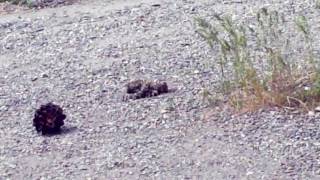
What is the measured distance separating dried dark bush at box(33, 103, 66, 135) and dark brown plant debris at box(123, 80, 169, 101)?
607mm

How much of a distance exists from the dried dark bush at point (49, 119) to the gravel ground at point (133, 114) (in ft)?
0.18

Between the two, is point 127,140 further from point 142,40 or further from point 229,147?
point 142,40

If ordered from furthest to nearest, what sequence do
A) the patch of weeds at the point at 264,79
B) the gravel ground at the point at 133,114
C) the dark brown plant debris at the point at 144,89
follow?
the dark brown plant debris at the point at 144,89 → the patch of weeds at the point at 264,79 → the gravel ground at the point at 133,114

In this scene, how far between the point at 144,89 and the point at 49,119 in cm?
74

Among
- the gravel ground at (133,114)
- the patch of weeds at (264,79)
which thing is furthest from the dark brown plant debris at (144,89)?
the patch of weeds at (264,79)

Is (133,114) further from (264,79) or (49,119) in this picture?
(264,79)

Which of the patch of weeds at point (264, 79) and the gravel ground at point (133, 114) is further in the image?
the patch of weeds at point (264, 79)

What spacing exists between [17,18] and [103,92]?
9.31 ft

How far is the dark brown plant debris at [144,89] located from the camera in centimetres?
607

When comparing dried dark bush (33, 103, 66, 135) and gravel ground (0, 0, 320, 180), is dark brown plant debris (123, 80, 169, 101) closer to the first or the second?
gravel ground (0, 0, 320, 180)

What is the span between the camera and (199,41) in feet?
24.1

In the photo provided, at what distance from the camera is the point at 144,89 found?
609 cm

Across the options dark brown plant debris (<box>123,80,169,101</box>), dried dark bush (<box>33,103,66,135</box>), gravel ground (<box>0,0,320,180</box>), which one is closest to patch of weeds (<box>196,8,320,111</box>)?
gravel ground (<box>0,0,320,180</box>)

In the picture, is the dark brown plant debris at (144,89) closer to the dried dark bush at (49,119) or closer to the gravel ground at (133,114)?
the gravel ground at (133,114)
